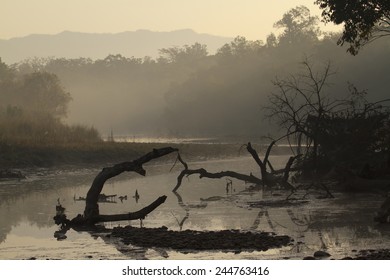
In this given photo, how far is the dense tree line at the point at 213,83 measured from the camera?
84.4m

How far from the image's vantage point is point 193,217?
19156 millimetres

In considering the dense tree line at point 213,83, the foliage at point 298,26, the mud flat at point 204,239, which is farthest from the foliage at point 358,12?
the foliage at point 298,26

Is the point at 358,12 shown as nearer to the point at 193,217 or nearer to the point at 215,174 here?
the point at 215,174

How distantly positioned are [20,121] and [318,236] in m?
36.8

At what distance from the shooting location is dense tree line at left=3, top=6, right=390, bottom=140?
8444cm

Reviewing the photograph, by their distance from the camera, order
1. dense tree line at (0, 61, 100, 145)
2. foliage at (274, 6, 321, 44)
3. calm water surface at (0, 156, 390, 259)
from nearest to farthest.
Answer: calm water surface at (0, 156, 390, 259)
dense tree line at (0, 61, 100, 145)
foliage at (274, 6, 321, 44)

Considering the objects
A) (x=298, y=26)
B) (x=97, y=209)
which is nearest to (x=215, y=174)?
(x=97, y=209)

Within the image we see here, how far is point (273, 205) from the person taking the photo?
2078cm

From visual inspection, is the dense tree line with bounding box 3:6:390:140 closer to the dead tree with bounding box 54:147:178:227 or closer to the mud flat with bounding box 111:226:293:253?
the dead tree with bounding box 54:147:178:227

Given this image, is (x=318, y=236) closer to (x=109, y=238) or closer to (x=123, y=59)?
(x=109, y=238)

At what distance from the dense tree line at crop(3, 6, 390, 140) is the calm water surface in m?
49.9

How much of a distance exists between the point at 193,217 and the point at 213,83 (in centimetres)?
8967

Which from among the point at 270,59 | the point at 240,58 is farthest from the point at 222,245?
the point at 240,58

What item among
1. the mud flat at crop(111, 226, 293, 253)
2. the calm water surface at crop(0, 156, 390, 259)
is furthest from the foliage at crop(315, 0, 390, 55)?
the mud flat at crop(111, 226, 293, 253)
